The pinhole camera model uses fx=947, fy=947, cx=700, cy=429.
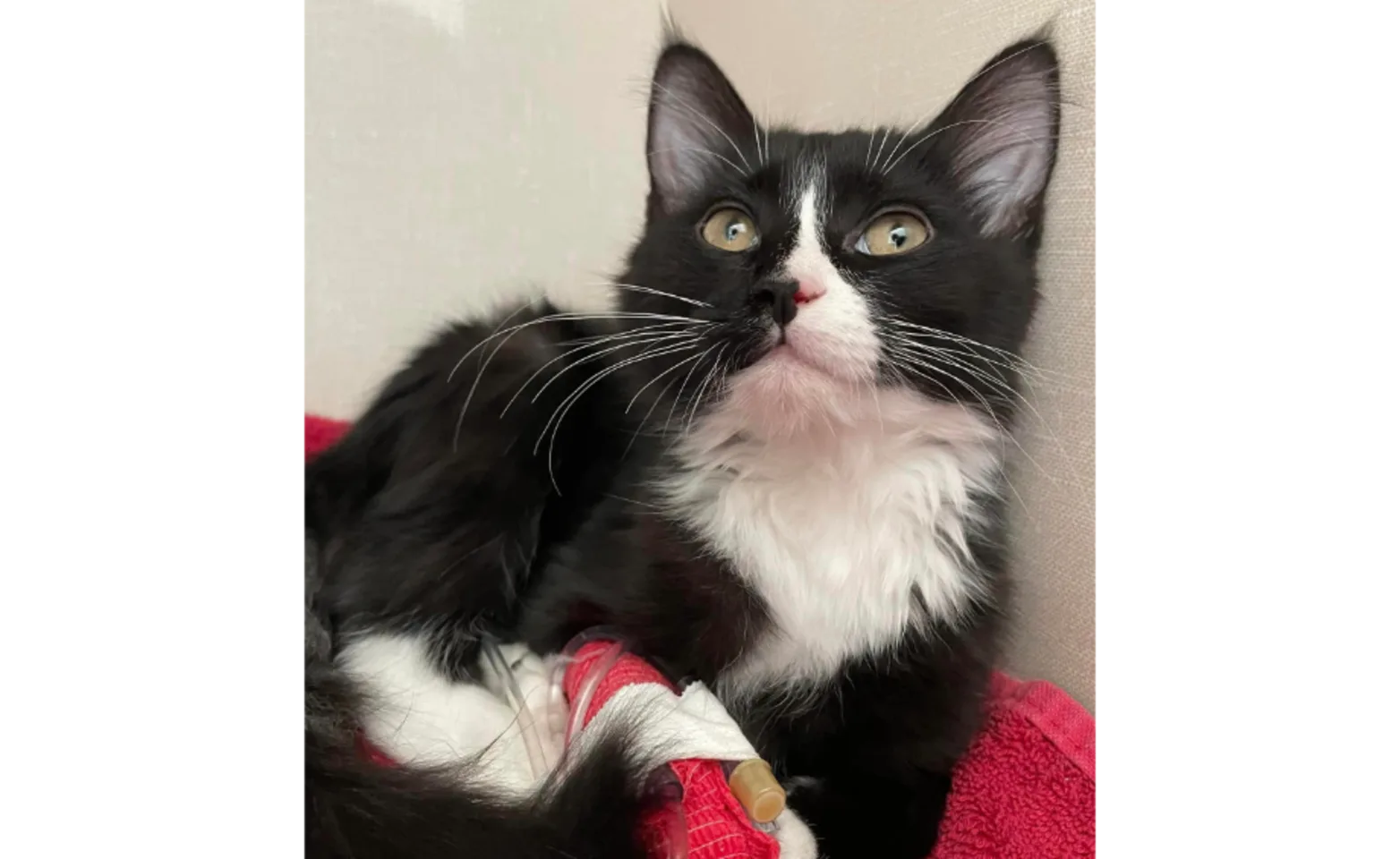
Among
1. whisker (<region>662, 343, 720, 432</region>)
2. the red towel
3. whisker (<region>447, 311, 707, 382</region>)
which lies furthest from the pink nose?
the red towel

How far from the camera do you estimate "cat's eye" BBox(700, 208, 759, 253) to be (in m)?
1.08

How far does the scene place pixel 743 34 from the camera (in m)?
1.13

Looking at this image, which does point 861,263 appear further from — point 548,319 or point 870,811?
point 870,811

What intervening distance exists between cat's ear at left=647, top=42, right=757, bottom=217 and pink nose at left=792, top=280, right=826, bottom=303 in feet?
0.91

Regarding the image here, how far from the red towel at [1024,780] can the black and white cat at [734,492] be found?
0.03 m

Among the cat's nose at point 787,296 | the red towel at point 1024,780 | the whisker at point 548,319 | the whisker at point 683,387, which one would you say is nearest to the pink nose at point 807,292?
the cat's nose at point 787,296

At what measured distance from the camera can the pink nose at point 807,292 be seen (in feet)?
3.02

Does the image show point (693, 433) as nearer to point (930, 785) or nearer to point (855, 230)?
point (855, 230)

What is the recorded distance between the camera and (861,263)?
99 cm

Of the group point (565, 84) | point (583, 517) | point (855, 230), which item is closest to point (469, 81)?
point (565, 84)

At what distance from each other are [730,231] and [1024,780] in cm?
71

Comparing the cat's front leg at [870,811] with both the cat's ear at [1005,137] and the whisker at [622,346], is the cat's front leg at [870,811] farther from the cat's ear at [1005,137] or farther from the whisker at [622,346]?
the cat's ear at [1005,137]

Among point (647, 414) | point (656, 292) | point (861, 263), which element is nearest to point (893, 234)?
point (861, 263)

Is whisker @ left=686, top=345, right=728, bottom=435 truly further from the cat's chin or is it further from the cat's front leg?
the cat's front leg
